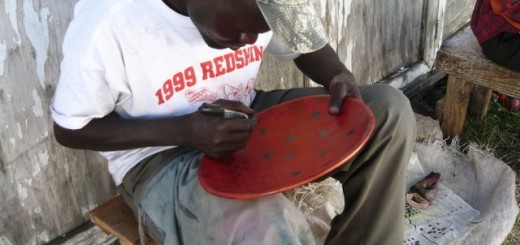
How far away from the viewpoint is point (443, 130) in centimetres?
326

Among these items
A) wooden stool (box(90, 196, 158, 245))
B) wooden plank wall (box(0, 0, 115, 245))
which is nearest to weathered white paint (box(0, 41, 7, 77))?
wooden plank wall (box(0, 0, 115, 245))

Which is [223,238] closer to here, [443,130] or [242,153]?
[242,153]

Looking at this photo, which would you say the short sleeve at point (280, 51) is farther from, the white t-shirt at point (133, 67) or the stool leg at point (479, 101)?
the stool leg at point (479, 101)

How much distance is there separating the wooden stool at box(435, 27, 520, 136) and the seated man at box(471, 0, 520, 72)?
5 centimetres

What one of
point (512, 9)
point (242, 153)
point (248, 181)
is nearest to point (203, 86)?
point (242, 153)

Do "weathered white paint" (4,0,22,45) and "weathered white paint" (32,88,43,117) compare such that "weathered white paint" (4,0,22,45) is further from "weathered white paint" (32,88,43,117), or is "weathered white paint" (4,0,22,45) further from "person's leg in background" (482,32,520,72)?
"person's leg in background" (482,32,520,72)

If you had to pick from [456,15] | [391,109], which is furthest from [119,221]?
[456,15]

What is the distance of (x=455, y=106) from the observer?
10.3 ft

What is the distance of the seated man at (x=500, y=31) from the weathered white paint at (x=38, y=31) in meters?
1.93

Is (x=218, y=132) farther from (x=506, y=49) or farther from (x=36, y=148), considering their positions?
(x=506, y=49)

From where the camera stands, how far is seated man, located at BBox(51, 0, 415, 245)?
148 cm

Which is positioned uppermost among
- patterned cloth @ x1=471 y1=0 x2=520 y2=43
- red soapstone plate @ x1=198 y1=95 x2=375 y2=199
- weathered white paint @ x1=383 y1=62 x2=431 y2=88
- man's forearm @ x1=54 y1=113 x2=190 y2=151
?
man's forearm @ x1=54 y1=113 x2=190 y2=151

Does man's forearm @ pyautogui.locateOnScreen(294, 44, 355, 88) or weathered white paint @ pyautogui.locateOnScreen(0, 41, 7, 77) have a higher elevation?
weathered white paint @ pyautogui.locateOnScreen(0, 41, 7, 77)

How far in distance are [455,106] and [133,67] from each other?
206 cm
